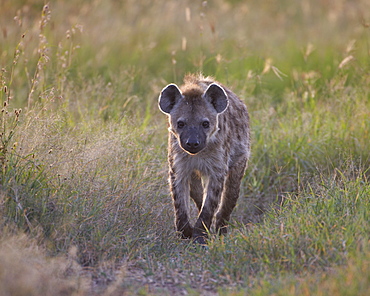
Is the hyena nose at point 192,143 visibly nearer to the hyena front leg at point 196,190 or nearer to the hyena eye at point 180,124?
the hyena eye at point 180,124

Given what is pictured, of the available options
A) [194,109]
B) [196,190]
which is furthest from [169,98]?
[196,190]

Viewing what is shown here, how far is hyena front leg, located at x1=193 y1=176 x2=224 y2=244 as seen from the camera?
493 centimetres

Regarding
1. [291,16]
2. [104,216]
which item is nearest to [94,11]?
[291,16]

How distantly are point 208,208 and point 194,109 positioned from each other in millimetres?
820

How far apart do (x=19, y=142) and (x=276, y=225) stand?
79.5 inches

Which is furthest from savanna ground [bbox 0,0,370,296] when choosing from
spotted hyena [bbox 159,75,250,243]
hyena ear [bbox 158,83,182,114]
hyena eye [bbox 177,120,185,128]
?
hyena eye [bbox 177,120,185,128]

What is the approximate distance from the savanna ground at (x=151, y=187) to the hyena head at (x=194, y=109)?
0.56 metres

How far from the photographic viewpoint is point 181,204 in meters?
5.00

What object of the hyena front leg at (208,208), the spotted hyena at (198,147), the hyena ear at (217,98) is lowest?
the hyena front leg at (208,208)

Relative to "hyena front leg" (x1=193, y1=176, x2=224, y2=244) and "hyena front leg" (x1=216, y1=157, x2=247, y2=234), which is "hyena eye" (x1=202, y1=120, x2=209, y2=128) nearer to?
"hyena front leg" (x1=193, y1=176, x2=224, y2=244)

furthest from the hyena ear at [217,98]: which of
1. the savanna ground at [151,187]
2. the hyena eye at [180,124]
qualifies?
the savanna ground at [151,187]

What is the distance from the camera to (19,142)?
465cm

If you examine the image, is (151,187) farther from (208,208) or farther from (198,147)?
(198,147)

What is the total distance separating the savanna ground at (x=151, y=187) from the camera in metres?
3.56
